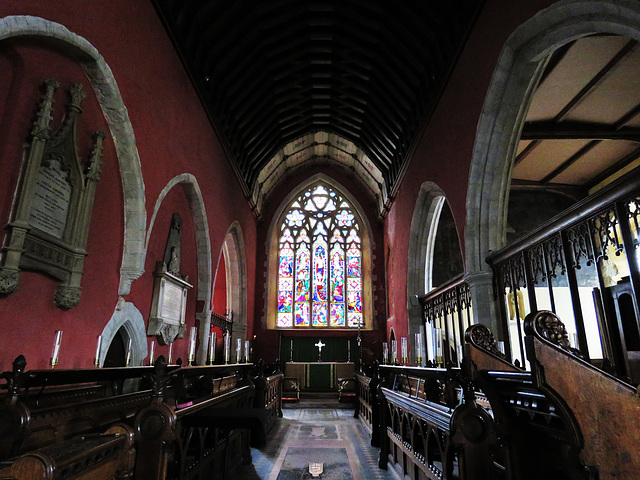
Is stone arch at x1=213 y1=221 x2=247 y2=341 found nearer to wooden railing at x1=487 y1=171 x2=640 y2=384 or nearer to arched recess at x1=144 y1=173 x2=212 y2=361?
arched recess at x1=144 y1=173 x2=212 y2=361

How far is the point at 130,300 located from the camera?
14.5ft

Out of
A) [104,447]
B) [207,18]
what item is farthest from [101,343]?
[207,18]

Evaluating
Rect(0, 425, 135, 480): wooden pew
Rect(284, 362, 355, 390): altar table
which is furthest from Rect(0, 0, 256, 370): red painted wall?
Rect(284, 362, 355, 390): altar table

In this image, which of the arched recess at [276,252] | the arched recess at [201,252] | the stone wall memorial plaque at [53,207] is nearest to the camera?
the stone wall memorial plaque at [53,207]

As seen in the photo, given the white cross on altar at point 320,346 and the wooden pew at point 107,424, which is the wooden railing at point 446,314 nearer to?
the wooden pew at point 107,424

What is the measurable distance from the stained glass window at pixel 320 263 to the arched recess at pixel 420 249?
409 cm

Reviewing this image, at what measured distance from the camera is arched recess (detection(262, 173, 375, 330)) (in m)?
11.4

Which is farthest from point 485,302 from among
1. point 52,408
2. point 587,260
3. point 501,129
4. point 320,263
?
point 320,263

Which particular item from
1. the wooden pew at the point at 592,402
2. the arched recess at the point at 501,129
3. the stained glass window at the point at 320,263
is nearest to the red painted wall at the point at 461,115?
the arched recess at the point at 501,129

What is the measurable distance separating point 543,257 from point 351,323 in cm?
824

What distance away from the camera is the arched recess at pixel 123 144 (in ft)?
11.2

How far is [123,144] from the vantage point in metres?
4.18

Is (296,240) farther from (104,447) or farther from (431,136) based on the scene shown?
(104,447)

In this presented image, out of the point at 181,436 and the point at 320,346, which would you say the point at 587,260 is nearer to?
the point at 181,436
